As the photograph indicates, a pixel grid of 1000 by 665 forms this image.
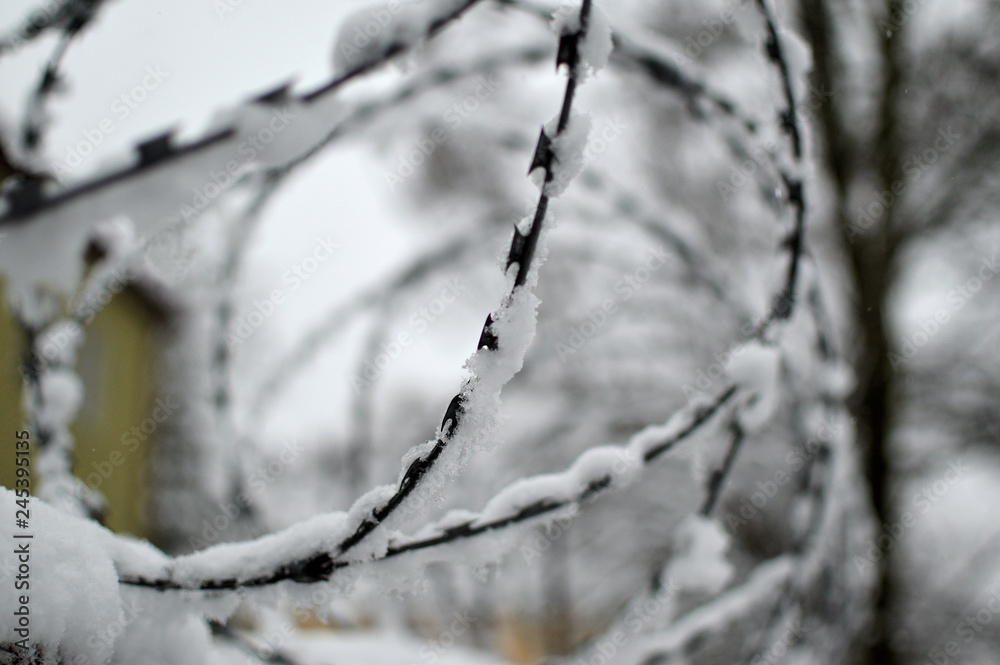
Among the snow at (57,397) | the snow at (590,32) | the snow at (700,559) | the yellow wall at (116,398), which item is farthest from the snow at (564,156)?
the yellow wall at (116,398)

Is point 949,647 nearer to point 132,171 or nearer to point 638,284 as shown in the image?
point 638,284

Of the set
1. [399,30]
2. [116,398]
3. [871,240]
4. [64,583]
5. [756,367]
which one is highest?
[116,398]

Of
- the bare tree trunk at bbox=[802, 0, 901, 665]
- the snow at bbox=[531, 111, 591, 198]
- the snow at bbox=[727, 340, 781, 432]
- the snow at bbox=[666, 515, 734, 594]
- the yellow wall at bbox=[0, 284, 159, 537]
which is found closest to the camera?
the snow at bbox=[531, 111, 591, 198]

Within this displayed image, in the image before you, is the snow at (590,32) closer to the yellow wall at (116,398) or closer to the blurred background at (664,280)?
the blurred background at (664,280)

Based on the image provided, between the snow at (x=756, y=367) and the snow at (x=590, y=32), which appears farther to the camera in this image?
the snow at (x=756, y=367)

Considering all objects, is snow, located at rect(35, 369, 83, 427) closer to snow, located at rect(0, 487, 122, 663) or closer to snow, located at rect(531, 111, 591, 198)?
snow, located at rect(0, 487, 122, 663)

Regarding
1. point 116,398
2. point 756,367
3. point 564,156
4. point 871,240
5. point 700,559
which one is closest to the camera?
point 564,156

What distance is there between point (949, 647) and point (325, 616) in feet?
13.1


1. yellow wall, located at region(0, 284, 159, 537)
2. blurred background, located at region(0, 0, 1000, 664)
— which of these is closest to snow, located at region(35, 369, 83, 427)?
blurred background, located at region(0, 0, 1000, 664)

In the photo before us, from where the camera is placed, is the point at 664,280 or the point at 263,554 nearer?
the point at 263,554

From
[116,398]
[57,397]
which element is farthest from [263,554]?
[116,398]

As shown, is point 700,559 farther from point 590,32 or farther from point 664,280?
point 664,280

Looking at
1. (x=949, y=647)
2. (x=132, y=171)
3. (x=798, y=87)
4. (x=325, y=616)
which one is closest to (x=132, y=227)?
(x=132, y=171)

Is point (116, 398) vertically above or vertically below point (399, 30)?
above
